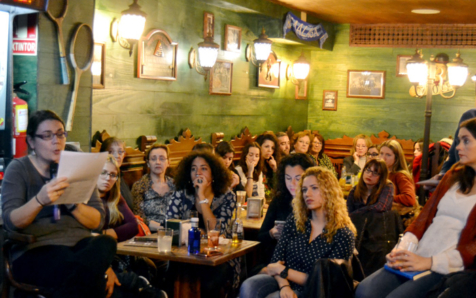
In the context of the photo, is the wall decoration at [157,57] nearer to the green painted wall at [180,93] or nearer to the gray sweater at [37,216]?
the green painted wall at [180,93]

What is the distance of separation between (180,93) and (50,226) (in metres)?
3.72

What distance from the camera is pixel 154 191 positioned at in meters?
5.21

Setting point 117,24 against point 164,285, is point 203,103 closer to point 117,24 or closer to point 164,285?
point 117,24

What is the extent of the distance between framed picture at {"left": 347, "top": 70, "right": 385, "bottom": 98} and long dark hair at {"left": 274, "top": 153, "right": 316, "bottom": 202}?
21.6 feet

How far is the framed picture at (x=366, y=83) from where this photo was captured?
10305 millimetres

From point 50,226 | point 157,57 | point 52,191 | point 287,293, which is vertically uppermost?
point 157,57

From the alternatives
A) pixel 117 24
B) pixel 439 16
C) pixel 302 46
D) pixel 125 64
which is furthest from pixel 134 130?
pixel 439 16

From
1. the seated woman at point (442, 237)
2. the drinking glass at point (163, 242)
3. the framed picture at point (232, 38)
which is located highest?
the framed picture at point (232, 38)

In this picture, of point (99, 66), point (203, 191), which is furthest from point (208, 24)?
point (203, 191)

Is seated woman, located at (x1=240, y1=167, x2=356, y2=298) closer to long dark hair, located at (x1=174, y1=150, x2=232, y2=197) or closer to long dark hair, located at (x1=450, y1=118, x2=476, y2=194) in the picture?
long dark hair, located at (x1=450, y1=118, x2=476, y2=194)

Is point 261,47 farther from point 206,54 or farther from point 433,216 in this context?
point 433,216

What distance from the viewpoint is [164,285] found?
415 centimetres

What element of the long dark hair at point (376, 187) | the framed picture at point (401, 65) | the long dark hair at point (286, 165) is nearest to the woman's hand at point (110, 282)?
the long dark hair at point (286, 165)

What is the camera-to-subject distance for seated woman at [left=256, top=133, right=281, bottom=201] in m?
6.78
